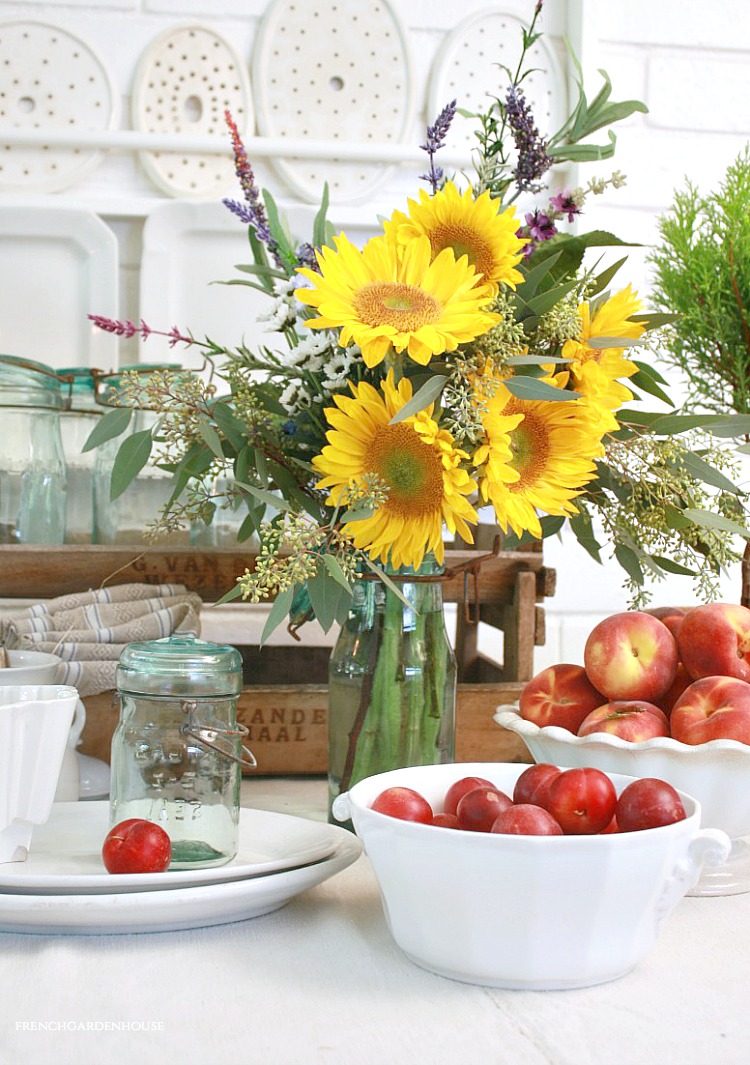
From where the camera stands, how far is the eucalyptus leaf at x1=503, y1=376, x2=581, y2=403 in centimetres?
58

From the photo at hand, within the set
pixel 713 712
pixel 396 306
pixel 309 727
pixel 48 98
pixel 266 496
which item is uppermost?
pixel 48 98

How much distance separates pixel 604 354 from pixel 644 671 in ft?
0.62

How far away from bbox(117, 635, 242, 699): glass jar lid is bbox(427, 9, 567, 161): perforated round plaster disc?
961 mm

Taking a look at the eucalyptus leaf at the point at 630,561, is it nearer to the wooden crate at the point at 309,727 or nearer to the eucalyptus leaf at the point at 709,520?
the eucalyptus leaf at the point at 709,520

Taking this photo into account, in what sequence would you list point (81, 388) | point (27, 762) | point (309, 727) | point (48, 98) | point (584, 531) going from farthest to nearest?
point (48, 98) → point (81, 388) → point (309, 727) → point (584, 531) → point (27, 762)

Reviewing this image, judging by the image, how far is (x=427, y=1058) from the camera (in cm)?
40

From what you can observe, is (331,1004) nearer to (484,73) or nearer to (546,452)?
(546,452)

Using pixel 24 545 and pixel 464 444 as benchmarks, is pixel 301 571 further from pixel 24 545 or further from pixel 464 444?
pixel 24 545

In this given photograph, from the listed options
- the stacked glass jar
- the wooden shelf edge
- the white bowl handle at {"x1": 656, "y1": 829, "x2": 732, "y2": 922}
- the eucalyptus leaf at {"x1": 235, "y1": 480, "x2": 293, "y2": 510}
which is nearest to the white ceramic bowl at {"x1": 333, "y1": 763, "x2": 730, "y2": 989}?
the white bowl handle at {"x1": 656, "y1": 829, "x2": 732, "y2": 922}

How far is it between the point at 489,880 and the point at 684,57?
4.28ft

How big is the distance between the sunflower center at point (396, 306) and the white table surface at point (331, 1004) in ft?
1.02

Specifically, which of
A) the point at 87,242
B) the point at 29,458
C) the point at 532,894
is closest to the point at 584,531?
the point at 532,894

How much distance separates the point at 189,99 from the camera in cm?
132

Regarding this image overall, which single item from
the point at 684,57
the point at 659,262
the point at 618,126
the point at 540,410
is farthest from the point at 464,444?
the point at 684,57
